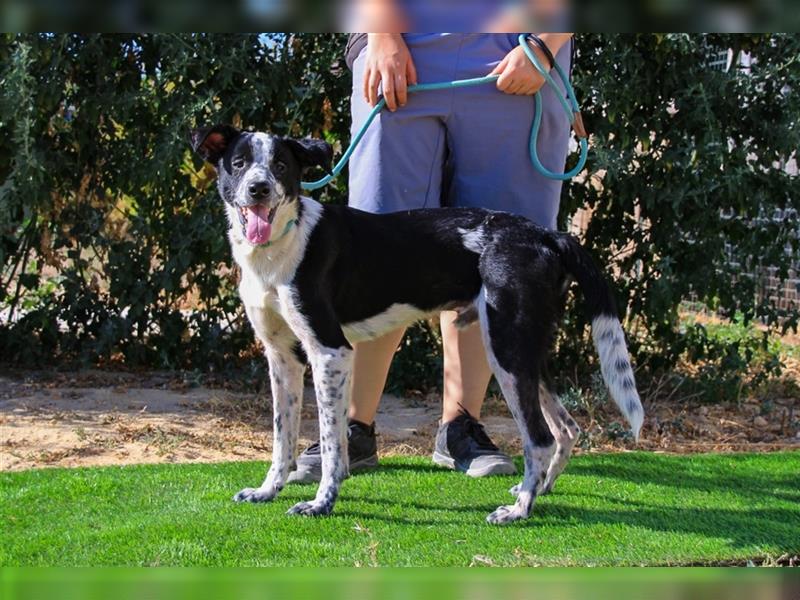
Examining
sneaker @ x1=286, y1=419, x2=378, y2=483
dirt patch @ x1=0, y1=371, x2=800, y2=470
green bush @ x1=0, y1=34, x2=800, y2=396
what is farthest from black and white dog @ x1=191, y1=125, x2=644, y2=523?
green bush @ x1=0, y1=34, x2=800, y2=396

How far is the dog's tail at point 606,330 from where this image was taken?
309 cm

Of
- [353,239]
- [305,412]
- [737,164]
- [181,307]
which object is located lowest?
[305,412]

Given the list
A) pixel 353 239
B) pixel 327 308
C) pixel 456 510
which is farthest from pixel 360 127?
pixel 456 510

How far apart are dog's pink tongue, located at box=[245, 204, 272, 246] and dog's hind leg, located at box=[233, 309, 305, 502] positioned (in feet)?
1.08

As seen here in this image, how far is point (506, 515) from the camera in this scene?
3246 mm

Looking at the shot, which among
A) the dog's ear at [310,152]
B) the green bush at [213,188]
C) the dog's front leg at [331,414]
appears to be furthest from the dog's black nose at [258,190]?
the green bush at [213,188]

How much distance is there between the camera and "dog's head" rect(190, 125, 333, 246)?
318 cm

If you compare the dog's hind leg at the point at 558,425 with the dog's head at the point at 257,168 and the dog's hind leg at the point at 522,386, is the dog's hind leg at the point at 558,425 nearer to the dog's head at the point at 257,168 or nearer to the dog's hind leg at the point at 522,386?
the dog's hind leg at the point at 522,386

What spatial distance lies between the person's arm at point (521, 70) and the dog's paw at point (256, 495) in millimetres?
1823

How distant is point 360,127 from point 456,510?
1586mm

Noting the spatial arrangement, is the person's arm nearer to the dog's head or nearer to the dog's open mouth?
the dog's head

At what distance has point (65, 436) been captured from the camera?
4.65 m

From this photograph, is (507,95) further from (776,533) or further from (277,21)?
(277,21)

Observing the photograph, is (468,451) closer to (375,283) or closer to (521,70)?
(375,283)
